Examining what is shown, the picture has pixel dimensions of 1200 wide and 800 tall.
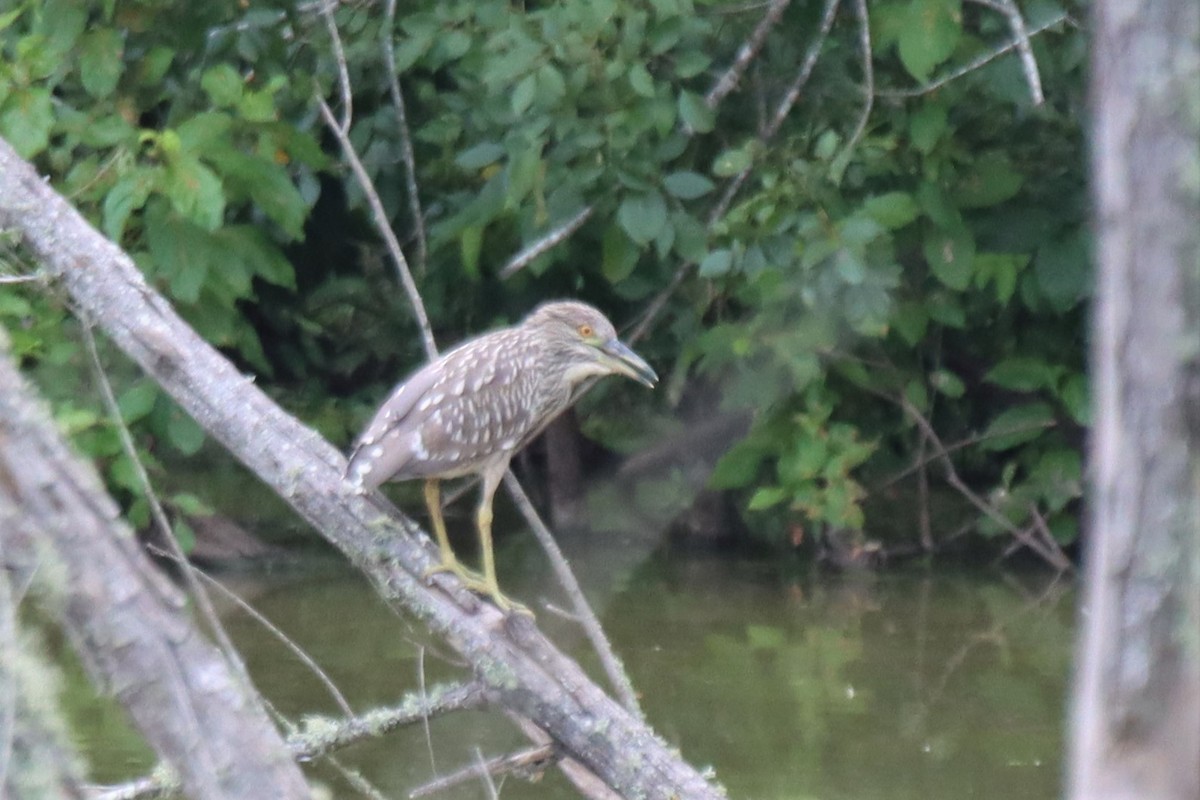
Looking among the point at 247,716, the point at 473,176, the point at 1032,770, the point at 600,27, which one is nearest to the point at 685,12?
the point at 600,27

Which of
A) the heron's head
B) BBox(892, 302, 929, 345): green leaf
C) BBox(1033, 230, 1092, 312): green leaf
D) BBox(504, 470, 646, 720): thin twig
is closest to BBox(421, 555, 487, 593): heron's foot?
BBox(504, 470, 646, 720): thin twig

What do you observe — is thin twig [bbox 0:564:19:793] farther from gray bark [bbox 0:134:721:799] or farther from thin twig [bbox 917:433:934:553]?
thin twig [bbox 917:433:934:553]

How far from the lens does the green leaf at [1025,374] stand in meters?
6.81

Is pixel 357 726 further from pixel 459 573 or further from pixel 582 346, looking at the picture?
pixel 582 346

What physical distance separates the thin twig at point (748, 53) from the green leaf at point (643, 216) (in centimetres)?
40

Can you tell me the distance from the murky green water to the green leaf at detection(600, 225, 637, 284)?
1.36m

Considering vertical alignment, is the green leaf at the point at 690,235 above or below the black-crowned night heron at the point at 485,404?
below

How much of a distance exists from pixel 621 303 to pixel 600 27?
197cm

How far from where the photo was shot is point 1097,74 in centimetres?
132

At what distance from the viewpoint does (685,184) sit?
19.7ft

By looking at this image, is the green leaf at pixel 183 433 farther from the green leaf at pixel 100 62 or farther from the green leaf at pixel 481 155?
the green leaf at pixel 481 155

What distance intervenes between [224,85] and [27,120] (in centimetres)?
73

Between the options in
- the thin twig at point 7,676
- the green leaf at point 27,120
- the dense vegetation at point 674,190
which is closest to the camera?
the thin twig at point 7,676

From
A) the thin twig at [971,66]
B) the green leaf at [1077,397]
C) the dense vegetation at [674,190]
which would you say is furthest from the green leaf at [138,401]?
the green leaf at [1077,397]
